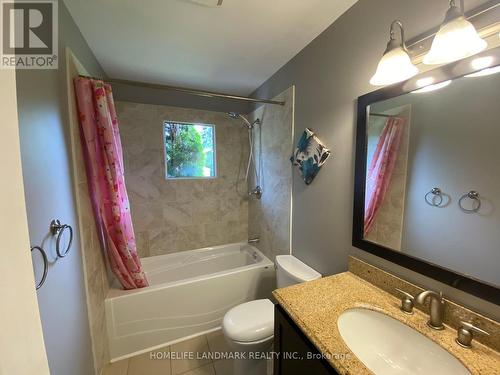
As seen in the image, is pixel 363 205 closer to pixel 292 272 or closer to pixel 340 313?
pixel 340 313

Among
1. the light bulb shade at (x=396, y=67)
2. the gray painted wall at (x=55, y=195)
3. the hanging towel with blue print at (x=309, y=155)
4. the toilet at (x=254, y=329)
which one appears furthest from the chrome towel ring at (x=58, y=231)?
the light bulb shade at (x=396, y=67)

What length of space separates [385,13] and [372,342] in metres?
1.54

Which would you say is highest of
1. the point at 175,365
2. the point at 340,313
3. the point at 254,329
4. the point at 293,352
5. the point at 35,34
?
the point at 35,34

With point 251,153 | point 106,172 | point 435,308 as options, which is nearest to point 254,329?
point 435,308

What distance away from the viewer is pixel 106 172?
146cm

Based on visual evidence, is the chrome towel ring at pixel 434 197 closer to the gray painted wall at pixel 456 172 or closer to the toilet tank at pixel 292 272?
the gray painted wall at pixel 456 172

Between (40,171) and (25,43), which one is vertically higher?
(25,43)

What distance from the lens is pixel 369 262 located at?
1.14 metres

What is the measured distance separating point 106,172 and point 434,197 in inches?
75.6

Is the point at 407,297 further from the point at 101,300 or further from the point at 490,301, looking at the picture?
the point at 101,300

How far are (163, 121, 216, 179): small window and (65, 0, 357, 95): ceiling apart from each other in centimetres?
65

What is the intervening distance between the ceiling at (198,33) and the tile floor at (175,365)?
2.45 metres

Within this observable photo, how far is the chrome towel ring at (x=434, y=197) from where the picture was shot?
0.86m

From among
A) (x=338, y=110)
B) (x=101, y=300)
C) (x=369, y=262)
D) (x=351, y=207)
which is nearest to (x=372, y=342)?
(x=369, y=262)
